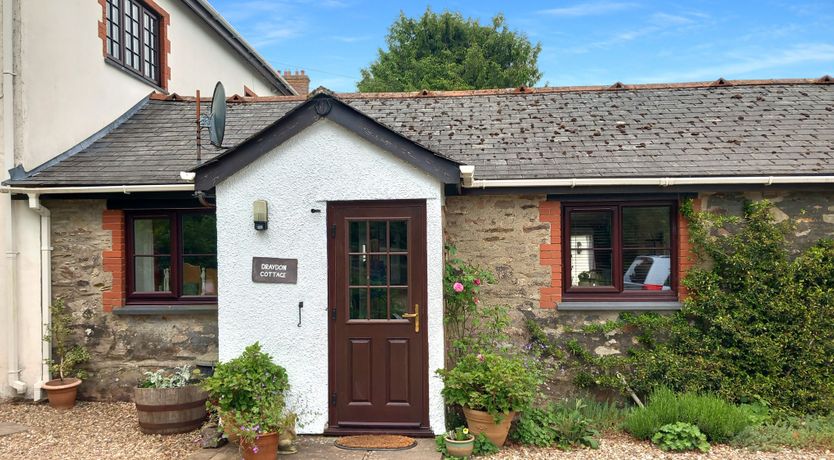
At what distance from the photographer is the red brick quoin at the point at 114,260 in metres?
7.92

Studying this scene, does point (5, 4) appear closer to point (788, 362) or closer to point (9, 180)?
point (9, 180)

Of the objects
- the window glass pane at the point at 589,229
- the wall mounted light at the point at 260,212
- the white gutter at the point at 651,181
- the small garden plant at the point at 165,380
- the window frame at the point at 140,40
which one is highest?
the window frame at the point at 140,40

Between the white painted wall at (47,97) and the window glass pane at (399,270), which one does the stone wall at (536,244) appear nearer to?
the window glass pane at (399,270)

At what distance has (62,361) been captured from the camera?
306 inches

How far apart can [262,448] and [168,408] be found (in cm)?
159

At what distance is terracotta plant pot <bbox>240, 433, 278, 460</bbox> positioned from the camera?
551cm

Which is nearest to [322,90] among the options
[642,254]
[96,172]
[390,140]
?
[390,140]

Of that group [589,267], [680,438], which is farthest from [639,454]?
[589,267]

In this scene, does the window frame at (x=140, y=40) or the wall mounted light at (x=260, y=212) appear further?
the window frame at (x=140, y=40)

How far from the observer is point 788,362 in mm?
6797

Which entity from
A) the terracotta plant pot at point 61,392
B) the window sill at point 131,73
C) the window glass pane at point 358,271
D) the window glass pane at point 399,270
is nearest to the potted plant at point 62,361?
the terracotta plant pot at point 61,392

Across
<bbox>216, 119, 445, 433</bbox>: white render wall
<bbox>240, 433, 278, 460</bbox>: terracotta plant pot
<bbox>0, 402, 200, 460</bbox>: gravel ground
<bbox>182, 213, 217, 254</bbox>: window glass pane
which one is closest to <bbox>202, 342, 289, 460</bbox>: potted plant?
<bbox>240, 433, 278, 460</bbox>: terracotta plant pot

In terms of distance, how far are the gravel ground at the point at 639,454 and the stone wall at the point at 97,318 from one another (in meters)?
4.57

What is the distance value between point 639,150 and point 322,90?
4.17m
